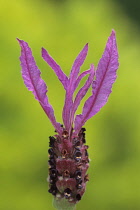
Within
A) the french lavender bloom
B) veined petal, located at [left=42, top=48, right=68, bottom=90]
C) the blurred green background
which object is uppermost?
the blurred green background

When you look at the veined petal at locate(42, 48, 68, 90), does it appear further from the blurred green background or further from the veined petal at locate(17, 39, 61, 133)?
the blurred green background

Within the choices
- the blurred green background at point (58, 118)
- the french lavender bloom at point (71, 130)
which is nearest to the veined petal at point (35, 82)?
the french lavender bloom at point (71, 130)

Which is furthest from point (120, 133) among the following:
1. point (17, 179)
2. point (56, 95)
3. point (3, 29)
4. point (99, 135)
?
point (3, 29)

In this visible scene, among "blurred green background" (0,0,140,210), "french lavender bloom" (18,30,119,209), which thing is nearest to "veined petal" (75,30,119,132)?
"french lavender bloom" (18,30,119,209)

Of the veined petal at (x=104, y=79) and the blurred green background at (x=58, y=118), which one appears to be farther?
the blurred green background at (x=58, y=118)

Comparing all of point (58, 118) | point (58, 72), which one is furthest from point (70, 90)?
point (58, 118)

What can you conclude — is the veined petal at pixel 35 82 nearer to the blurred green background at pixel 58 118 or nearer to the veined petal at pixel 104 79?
the veined petal at pixel 104 79
